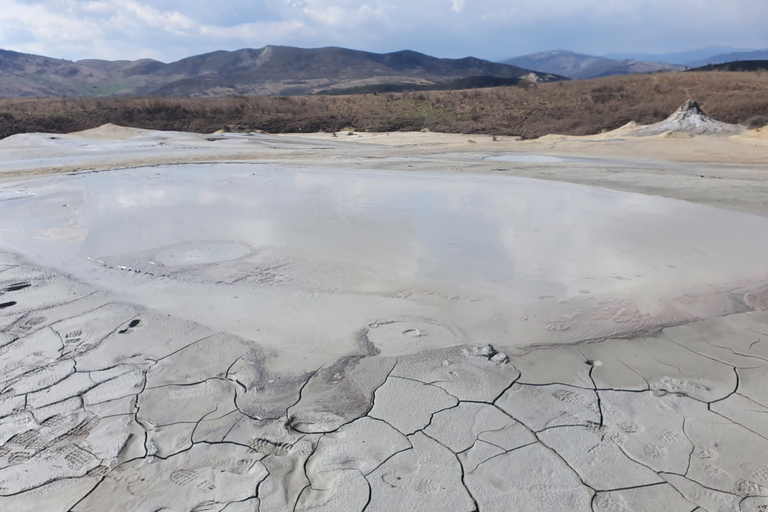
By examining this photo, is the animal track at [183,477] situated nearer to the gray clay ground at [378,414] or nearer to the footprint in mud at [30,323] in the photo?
the gray clay ground at [378,414]

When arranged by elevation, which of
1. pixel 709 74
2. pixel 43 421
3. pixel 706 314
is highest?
pixel 709 74

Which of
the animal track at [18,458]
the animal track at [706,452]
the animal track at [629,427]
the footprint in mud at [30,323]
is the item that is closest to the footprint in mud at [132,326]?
the footprint in mud at [30,323]

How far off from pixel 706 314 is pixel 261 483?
13.3ft

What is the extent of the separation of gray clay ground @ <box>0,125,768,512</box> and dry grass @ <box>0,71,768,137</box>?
66.6 feet

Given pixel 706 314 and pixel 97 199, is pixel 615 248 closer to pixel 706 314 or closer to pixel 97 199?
pixel 706 314

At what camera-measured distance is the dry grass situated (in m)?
24.3

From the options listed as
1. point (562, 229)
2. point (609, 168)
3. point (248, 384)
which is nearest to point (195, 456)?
point (248, 384)

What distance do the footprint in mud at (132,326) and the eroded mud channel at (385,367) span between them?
25mm

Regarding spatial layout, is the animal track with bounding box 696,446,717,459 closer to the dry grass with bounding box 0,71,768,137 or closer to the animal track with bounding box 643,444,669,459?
the animal track with bounding box 643,444,669,459

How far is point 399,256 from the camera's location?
6.16 m

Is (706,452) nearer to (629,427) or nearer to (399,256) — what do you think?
(629,427)

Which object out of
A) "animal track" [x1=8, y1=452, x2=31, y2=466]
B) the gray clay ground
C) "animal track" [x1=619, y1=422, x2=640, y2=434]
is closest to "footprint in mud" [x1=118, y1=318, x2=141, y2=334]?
the gray clay ground

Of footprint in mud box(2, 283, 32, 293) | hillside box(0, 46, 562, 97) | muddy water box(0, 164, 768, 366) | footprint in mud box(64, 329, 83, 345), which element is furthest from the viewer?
hillside box(0, 46, 562, 97)

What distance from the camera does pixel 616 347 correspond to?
402 cm
